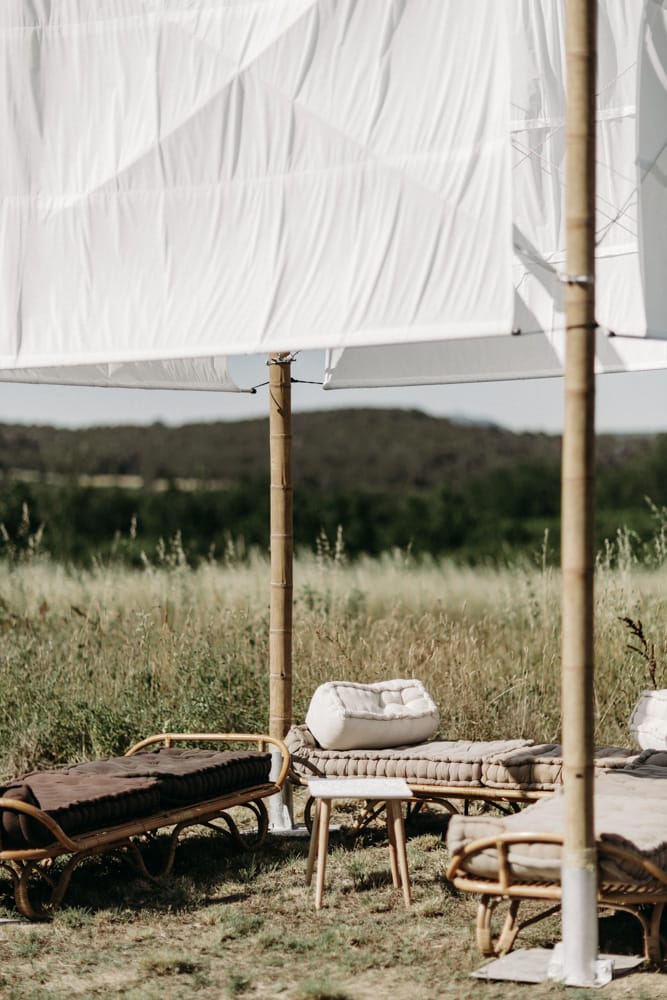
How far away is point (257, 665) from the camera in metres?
7.87

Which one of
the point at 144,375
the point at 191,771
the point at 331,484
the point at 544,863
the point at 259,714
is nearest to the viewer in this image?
the point at 544,863

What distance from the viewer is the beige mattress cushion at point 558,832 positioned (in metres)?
3.83

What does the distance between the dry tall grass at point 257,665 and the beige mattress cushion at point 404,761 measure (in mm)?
1783

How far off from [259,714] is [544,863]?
3924mm

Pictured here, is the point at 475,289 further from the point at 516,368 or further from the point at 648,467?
the point at 648,467

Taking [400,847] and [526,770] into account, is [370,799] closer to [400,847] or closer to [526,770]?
[400,847]

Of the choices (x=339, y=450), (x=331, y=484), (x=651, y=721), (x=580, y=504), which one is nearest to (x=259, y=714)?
(x=651, y=721)

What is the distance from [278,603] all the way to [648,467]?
25.8 m

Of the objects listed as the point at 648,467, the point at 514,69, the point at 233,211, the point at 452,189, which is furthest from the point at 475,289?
the point at 648,467

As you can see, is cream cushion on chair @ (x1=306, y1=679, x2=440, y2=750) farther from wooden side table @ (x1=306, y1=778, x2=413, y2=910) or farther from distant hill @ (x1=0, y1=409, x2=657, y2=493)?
Result: distant hill @ (x1=0, y1=409, x2=657, y2=493)

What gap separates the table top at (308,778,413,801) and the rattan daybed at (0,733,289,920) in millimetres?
498

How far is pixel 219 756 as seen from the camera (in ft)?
18.0

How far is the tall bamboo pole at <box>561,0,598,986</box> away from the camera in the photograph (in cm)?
366

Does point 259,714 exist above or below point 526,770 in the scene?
below
